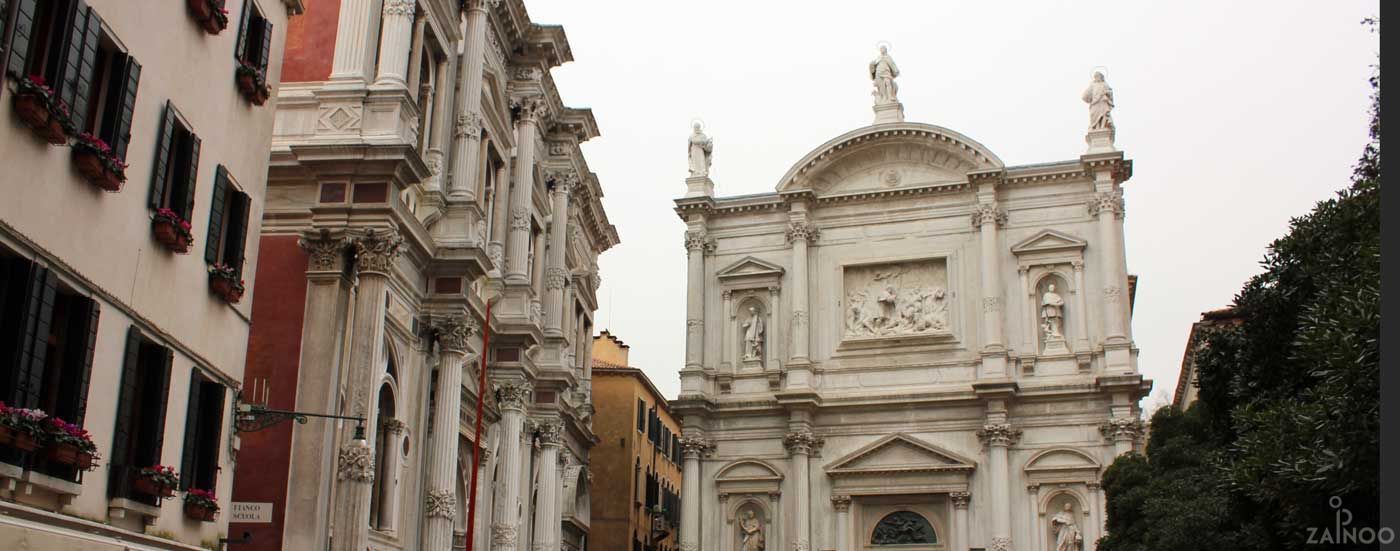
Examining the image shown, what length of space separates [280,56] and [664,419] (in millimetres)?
44971

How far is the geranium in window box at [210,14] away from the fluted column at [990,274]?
30212 millimetres

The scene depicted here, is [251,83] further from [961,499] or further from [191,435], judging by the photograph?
[961,499]

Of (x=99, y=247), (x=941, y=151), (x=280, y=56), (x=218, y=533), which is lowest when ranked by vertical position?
(x=218, y=533)

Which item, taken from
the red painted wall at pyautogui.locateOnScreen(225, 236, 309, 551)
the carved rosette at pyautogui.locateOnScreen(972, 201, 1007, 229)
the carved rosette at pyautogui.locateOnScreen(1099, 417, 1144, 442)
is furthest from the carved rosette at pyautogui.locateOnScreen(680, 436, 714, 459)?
the red painted wall at pyautogui.locateOnScreen(225, 236, 309, 551)

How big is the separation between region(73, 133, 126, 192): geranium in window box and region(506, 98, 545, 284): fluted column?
18.2 meters

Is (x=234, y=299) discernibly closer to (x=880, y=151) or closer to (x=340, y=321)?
(x=340, y=321)

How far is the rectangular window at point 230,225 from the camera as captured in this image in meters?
15.9

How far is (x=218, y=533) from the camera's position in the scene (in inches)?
637

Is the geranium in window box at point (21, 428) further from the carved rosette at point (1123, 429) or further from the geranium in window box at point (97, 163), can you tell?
the carved rosette at point (1123, 429)

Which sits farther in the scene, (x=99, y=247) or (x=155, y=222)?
(x=155, y=222)

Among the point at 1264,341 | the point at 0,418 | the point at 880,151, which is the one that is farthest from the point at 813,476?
the point at 0,418

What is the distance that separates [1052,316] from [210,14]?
31628mm

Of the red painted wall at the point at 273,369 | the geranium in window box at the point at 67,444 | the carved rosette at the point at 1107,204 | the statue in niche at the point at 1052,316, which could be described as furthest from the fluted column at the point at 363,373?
the carved rosette at the point at 1107,204

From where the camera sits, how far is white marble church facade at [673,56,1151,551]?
133 feet
